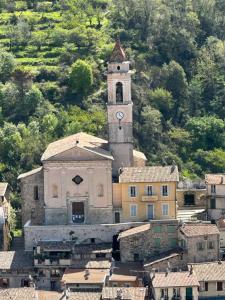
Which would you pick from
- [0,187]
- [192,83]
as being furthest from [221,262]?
[192,83]

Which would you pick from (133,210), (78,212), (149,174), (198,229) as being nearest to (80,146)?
(78,212)

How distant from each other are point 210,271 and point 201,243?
2.94 meters

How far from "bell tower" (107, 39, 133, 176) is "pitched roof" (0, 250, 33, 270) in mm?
9387

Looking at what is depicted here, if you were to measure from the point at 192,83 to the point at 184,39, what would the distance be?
22.2ft

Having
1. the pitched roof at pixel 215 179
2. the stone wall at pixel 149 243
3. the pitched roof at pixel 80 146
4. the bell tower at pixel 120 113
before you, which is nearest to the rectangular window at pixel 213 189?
the pitched roof at pixel 215 179

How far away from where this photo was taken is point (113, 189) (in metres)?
72.4

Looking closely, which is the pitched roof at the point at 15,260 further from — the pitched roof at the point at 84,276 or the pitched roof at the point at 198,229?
the pitched roof at the point at 198,229

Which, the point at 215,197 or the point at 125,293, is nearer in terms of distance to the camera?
the point at 125,293

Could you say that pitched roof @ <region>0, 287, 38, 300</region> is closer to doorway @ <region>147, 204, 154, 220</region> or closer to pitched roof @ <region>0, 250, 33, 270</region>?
pitched roof @ <region>0, 250, 33, 270</region>

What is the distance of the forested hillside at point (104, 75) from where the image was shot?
94.6m

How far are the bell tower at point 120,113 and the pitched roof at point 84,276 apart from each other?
10382 mm

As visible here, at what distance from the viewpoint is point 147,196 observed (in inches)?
2825

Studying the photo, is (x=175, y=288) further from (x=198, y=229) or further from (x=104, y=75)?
(x=104, y=75)

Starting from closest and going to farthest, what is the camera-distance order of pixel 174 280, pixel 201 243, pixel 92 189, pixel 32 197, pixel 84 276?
pixel 174 280 → pixel 84 276 → pixel 201 243 → pixel 92 189 → pixel 32 197
